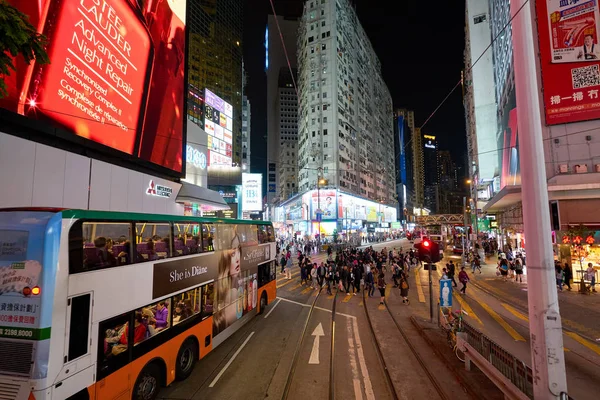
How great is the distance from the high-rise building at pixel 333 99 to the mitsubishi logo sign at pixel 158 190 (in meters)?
42.6

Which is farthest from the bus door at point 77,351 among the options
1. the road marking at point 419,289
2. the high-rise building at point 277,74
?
the high-rise building at point 277,74

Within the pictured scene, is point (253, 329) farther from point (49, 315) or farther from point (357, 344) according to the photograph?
point (49, 315)

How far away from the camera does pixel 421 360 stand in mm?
8383

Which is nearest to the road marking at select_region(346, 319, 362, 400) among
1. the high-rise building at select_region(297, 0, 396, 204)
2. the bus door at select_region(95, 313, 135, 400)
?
the bus door at select_region(95, 313, 135, 400)

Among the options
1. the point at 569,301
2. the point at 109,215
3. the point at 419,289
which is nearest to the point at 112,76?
the point at 109,215

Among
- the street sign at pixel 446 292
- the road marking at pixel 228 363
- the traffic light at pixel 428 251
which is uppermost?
the traffic light at pixel 428 251

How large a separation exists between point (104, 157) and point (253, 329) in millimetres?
9349

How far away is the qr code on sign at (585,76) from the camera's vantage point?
18.0 metres

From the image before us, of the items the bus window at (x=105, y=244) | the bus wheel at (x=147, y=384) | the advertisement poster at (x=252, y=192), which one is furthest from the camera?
the advertisement poster at (x=252, y=192)

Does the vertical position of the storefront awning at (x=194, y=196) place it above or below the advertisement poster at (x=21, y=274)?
above

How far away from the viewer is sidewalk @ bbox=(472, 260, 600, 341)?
11.2 m

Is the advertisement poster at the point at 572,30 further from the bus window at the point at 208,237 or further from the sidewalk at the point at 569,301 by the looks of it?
the bus window at the point at 208,237

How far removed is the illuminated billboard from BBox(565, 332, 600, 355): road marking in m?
41.1

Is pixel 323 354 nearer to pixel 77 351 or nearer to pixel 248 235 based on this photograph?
pixel 248 235
